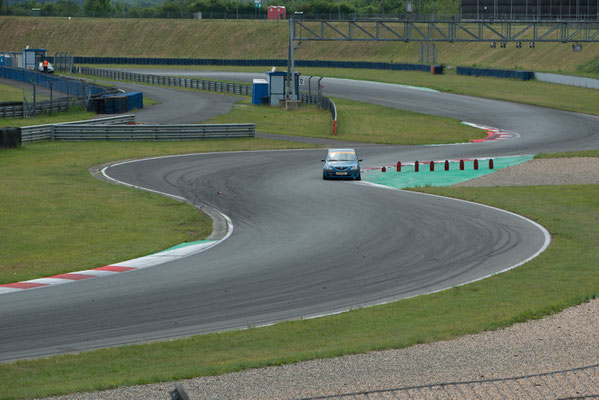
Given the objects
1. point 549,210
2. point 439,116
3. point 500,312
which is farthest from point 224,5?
point 500,312

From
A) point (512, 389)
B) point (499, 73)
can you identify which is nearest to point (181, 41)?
point (499, 73)

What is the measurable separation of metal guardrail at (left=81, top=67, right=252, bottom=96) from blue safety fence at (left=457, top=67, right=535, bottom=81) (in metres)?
31.0

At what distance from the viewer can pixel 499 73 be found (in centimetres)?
9288

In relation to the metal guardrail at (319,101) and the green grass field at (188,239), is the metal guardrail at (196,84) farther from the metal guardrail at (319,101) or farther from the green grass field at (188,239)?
the green grass field at (188,239)

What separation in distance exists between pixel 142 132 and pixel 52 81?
35.2 meters

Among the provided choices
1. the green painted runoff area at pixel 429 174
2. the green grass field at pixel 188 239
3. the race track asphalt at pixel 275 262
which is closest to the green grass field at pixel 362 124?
the green grass field at pixel 188 239

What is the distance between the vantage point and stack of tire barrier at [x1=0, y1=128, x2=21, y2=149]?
3888 cm

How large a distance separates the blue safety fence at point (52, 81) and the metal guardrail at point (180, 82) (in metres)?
11.5

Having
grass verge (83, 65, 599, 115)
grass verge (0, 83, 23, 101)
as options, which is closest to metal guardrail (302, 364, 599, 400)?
grass verge (83, 65, 599, 115)

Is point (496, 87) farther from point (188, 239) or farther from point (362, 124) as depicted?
point (188, 239)

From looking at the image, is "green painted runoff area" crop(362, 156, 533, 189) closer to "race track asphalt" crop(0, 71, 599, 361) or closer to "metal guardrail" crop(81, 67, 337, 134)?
"race track asphalt" crop(0, 71, 599, 361)

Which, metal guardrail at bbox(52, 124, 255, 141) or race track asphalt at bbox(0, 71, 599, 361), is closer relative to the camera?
race track asphalt at bbox(0, 71, 599, 361)

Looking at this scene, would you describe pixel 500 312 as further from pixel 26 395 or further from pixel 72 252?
pixel 72 252

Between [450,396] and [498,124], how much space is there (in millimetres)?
49819
